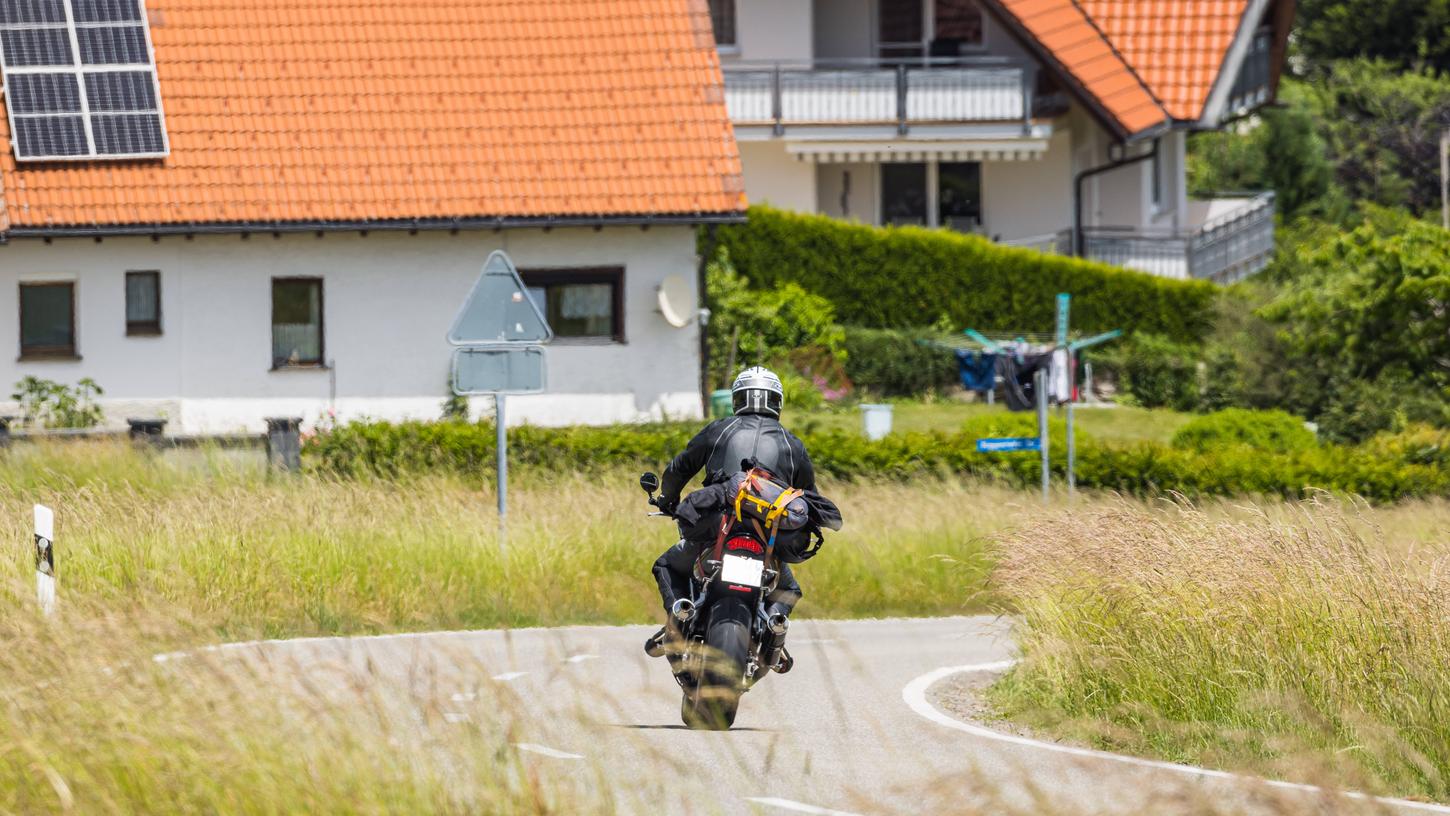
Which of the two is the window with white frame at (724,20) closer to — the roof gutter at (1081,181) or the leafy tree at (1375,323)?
the roof gutter at (1081,181)

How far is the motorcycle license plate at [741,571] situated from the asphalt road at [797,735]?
0.58 m

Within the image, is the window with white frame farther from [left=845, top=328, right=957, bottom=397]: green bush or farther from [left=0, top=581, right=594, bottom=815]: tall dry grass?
[left=0, top=581, right=594, bottom=815]: tall dry grass

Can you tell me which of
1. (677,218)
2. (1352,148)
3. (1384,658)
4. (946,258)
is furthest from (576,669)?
(1352,148)

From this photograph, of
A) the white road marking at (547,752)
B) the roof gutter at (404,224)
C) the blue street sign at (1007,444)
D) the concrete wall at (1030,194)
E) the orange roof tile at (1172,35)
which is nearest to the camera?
the white road marking at (547,752)

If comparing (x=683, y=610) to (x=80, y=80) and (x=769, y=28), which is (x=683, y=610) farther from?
(x=769, y=28)

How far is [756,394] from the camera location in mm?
11461

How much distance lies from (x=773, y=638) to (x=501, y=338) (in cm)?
804

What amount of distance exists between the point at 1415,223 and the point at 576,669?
20.1 meters

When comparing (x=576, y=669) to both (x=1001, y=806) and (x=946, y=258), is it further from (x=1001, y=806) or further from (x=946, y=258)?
(x=946, y=258)

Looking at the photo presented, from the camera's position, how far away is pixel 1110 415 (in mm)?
34344

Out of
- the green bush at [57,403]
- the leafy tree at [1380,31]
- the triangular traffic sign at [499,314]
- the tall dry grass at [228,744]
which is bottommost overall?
the green bush at [57,403]

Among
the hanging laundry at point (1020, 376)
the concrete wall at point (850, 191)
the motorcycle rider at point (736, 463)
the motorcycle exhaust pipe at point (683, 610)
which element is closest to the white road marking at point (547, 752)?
the motorcycle exhaust pipe at point (683, 610)

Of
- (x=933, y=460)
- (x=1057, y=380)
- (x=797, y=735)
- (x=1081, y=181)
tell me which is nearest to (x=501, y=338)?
(x=933, y=460)

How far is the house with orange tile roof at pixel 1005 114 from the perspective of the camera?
4122 cm
